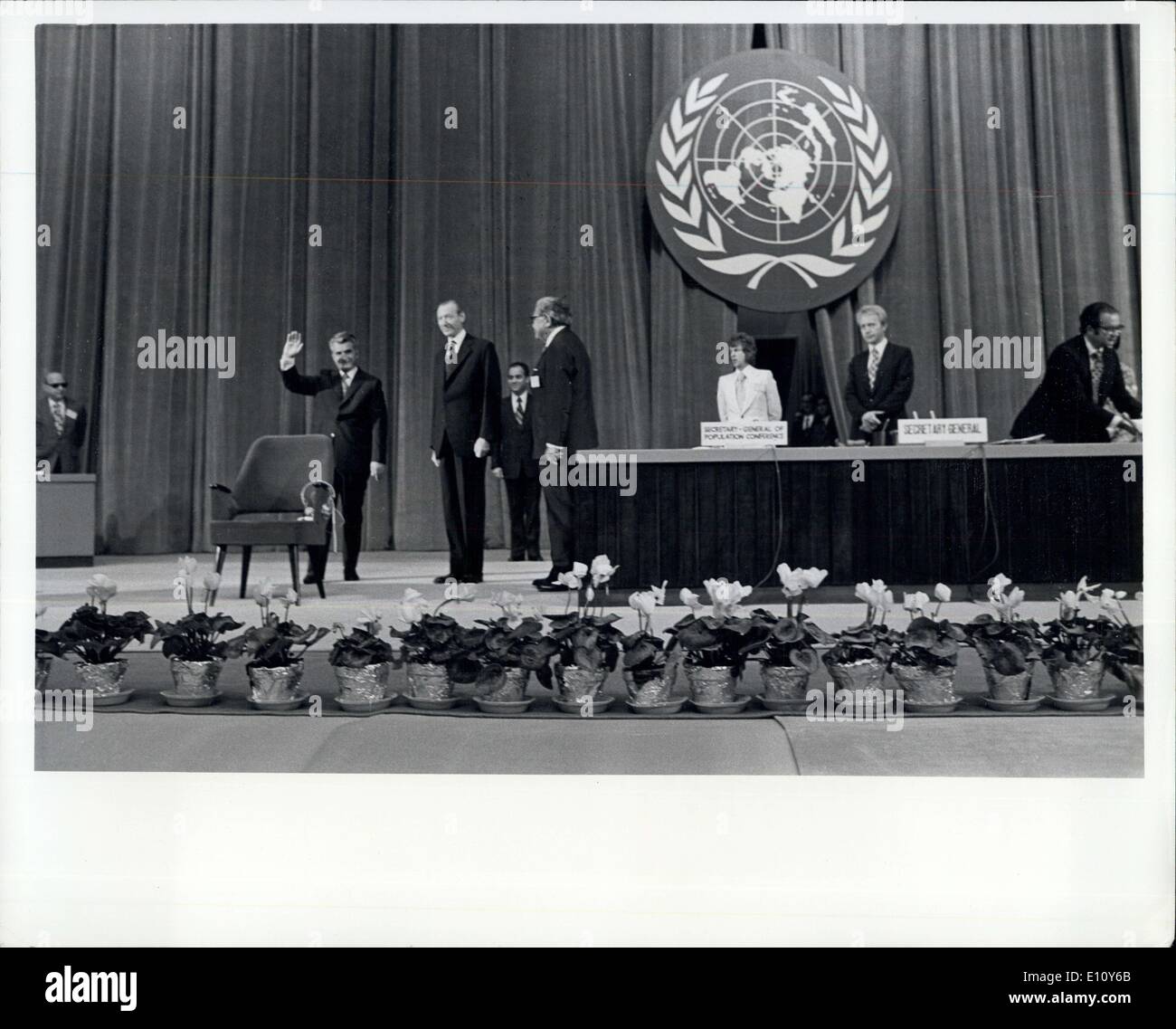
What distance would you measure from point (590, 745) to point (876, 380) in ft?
7.62

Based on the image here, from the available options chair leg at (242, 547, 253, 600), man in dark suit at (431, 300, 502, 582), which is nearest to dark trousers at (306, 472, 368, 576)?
chair leg at (242, 547, 253, 600)

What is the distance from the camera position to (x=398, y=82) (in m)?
3.23

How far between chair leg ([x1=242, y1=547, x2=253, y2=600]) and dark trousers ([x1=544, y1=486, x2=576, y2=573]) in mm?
942

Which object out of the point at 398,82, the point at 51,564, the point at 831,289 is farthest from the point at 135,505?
the point at 831,289

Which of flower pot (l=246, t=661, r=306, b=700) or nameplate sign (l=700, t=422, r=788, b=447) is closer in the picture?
flower pot (l=246, t=661, r=306, b=700)

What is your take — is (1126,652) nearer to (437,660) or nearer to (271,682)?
(437,660)

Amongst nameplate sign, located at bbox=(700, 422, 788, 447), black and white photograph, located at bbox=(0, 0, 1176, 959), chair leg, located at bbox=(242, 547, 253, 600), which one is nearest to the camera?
black and white photograph, located at bbox=(0, 0, 1176, 959)

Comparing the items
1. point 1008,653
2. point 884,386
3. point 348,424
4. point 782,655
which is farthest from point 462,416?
point 1008,653

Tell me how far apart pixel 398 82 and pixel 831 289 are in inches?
64.6

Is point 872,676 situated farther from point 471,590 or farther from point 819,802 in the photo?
point 471,590

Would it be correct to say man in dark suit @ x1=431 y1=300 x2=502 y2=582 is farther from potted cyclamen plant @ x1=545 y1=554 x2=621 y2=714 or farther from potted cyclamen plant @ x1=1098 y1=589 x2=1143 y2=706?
potted cyclamen plant @ x1=1098 y1=589 x2=1143 y2=706

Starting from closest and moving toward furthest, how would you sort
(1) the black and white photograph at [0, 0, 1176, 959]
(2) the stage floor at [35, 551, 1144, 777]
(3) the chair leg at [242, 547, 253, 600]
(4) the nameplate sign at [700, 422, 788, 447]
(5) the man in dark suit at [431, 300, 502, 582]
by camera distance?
1. (1) the black and white photograph at [0, 0, 1176, 959]
2. (2) the stage floor at [35, 551, 1144, 777]
3. (3) the chair leg at [242, 547, 253, 600]
4. (5) the man in dark suit at [431, 300, 502, 582]
5. (4) the nameplate sign at [700, 422, 788, 447]

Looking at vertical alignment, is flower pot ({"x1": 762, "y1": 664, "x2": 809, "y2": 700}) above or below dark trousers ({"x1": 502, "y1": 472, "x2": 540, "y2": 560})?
below

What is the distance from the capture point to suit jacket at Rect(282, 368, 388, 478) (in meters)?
3.56
